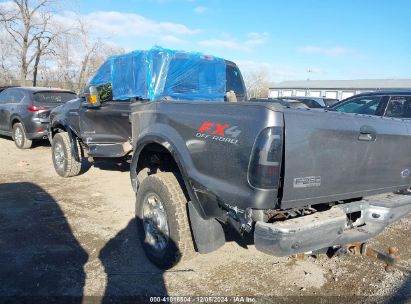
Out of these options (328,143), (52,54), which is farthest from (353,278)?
(52,54)

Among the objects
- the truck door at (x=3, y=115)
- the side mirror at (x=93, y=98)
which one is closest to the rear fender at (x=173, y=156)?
the side mirror at (x=93, y=98)

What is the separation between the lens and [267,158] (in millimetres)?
2428

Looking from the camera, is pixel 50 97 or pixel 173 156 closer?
pixel 173 156

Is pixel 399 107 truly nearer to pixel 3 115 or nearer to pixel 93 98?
pixel 93 98

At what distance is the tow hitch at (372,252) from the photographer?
3.64 m

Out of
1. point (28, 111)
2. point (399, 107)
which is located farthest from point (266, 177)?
point (28, 111)

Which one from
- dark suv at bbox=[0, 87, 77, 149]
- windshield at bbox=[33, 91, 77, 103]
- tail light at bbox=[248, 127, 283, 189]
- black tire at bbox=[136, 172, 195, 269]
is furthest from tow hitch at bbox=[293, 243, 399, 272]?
windshield at bbox=[33, 91, 77, 103]

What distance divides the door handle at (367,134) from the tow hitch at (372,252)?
1282mm

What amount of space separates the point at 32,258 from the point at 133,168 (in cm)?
136

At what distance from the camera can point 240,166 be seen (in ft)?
8.44

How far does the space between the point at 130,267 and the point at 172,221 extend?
2.58 feet

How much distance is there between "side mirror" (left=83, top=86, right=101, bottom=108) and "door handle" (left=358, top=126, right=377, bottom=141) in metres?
4.14

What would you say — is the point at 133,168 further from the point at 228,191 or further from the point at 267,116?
the point at 267,116

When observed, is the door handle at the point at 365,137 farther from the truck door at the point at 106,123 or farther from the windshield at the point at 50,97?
the windshield at the point at 50,97
